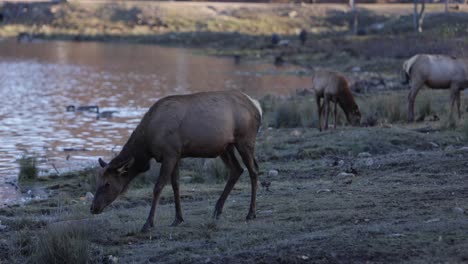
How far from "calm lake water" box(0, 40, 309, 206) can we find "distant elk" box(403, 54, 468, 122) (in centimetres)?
715

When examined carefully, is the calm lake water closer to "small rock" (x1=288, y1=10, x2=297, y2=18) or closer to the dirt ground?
the dirt ground

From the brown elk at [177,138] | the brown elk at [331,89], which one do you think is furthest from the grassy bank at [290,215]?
the brown elk at [331,89]

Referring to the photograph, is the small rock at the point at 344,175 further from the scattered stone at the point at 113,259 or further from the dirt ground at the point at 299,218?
the scattered stone at the point at 113,259

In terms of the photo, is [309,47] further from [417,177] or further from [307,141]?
[417,177]

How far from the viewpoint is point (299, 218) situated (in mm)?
9117

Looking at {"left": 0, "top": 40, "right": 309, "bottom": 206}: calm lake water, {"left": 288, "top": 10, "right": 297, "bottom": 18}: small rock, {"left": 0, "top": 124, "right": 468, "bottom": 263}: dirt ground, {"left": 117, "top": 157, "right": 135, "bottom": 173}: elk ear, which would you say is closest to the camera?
{"left": 0, "top": 124, "right": 468, "bottom": 263}: dirt ground

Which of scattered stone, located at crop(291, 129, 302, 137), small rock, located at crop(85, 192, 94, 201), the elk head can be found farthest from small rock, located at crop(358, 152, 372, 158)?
the elk head

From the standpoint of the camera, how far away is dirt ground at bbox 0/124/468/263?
23.1 feet

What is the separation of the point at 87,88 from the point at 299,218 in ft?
88.3

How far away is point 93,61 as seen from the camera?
4969 centimetres

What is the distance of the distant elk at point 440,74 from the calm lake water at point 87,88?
23.5 feet

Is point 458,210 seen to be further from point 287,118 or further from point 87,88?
point 87,88

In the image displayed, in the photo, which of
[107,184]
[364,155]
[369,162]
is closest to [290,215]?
[107,184]

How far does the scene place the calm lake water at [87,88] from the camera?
62.1ft
